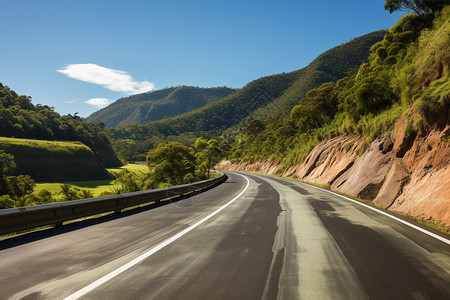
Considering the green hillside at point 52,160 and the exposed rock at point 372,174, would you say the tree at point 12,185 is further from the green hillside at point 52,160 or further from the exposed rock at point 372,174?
the green hillside at point 52,160

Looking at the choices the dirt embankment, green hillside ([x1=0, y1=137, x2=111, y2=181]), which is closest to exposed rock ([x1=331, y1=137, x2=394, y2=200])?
the dirt embankment

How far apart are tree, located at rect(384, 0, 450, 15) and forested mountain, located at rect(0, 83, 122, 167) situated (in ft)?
439

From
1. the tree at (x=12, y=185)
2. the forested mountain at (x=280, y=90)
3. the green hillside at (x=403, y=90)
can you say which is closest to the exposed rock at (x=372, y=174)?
the green hillside at (x=403, y=90)

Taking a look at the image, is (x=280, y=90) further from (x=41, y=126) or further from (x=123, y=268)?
(x=123, y=268)

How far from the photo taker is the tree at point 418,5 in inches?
1065

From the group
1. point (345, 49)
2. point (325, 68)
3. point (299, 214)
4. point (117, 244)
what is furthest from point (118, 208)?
point (345, 49)

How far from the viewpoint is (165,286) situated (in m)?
3.36

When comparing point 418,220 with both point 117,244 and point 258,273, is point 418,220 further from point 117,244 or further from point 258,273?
point 117,244

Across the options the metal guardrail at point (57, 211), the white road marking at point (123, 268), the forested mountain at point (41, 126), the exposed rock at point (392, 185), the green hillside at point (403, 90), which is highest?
the forested mountain at point (41, 126)

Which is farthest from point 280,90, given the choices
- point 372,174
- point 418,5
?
point 372,174

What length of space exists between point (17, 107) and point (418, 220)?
530 ft

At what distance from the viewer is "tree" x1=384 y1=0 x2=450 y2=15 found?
27062mm

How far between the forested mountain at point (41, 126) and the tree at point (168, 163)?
109m

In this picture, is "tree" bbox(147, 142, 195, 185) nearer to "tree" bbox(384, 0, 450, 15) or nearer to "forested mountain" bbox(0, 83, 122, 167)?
"tree" bbox(384, 0, 450, 15)
